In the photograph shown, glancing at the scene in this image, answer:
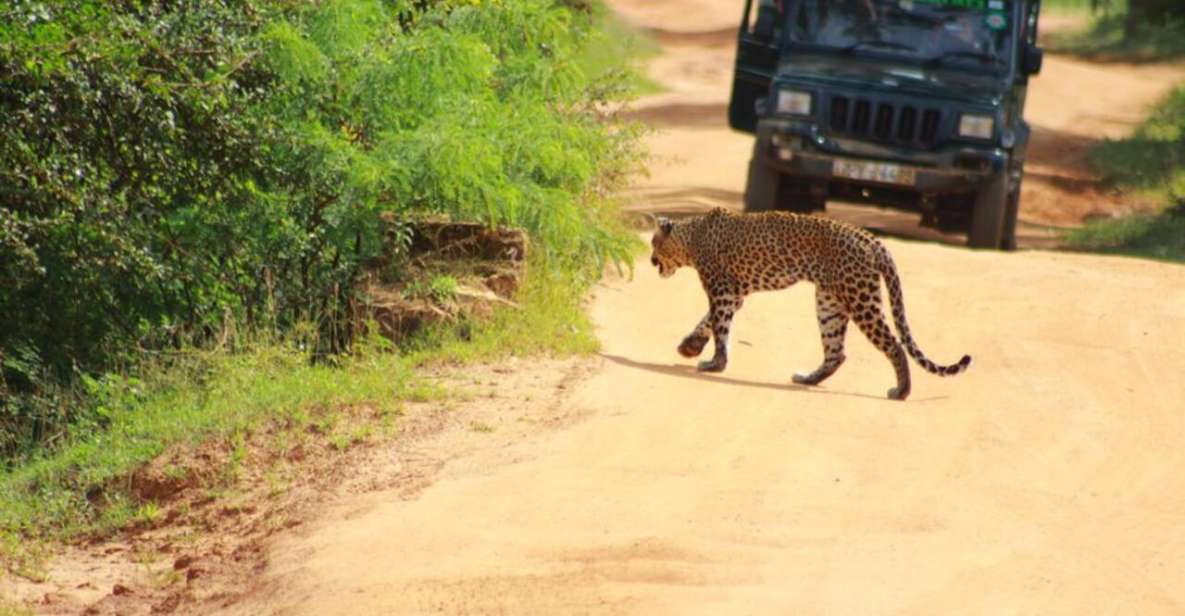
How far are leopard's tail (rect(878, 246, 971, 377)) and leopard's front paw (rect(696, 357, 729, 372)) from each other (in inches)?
39.8

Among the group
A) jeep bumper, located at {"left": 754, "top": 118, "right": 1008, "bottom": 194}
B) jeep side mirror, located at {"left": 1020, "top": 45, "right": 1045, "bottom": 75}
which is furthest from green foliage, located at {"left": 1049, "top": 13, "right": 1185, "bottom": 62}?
jeep bumper, located at {"left": 754, "top": 118, "right": 1008, "bottom": 194}

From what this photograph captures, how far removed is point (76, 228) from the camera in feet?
34.9

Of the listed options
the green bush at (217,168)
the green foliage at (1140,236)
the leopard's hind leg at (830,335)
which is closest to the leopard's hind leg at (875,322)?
the leopard's hind leg at (830,335)

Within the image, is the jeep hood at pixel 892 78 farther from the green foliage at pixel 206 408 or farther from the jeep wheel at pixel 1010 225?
the green foliage at pixel 206 408

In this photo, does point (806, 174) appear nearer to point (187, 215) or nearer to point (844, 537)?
point (187, 215)

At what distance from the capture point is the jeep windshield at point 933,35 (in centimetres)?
Answer: 1650

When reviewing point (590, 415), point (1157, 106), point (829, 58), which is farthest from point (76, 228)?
point (1157, 106)

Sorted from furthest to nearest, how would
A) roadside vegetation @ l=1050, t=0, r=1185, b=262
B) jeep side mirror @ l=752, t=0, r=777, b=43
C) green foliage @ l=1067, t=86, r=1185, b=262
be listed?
1. roadside vegetation @ l=1050, t=0, r=1185, b=262
2. green foliage @ l=1067, t=86, r=1185, b=262
3. jeep side mirror @ l=752, t=0, r=777, b=43

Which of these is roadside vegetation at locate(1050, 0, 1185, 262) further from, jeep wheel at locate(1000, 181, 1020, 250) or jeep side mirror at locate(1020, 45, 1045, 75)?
jeep side mirror at locate(1020, 45, 1045, 75)

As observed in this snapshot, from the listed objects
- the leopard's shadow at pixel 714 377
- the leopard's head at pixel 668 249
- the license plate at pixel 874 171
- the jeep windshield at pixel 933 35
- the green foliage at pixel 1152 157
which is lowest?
the green foliage at pixel 1152 157

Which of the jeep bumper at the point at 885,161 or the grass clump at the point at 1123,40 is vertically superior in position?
the jeep bumper at the point at 885,161

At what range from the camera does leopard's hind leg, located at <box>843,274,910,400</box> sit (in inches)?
416

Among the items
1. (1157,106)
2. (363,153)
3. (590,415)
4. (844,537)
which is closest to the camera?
(844,537)

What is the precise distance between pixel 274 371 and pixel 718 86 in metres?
26.5
